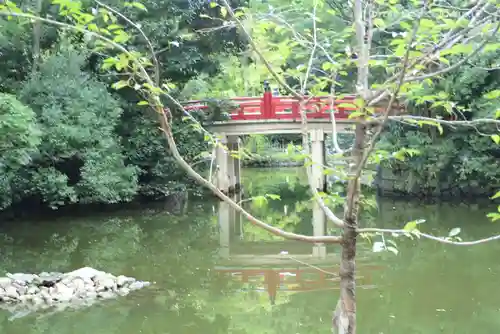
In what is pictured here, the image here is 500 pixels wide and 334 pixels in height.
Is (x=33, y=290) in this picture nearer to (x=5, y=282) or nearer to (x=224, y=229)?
(x=5, y=282)

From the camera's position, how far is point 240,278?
7.11 m

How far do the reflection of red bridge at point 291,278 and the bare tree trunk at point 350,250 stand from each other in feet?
13.8

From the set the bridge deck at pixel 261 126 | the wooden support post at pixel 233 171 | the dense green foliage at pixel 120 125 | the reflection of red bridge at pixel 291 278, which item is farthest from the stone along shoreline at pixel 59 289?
the wooden support post at pixel 233 171

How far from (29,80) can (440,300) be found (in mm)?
9187

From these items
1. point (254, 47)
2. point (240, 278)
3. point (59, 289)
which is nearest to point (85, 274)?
point (59, 289)

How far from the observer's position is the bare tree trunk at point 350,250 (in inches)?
69.6

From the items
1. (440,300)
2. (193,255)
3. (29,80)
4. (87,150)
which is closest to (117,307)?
(193,255)

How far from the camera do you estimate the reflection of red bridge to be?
6500 mm

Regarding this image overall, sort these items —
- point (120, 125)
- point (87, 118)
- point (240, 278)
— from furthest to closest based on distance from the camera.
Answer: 1. point (120, 125)
2. point (87, 118)
3. point (240, 278)

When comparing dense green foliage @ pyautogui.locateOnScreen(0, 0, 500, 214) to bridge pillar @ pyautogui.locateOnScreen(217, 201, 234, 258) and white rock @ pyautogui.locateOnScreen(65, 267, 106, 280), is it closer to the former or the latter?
bridge pillar @ pyautogui.locateOnScreen(217, 201, 234, 258)

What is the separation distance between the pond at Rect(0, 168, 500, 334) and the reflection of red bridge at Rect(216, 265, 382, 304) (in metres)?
0.02

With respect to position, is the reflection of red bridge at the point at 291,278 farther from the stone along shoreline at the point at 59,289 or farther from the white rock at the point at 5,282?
the white rock at the point at 5,282

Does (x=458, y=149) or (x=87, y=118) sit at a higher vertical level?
(x=87, y=118)

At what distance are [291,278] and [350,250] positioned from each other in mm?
5238
